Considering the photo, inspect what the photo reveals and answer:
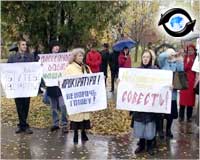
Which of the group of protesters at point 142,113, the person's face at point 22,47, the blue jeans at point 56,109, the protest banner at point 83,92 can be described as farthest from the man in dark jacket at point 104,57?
the protest banner at point 83,92

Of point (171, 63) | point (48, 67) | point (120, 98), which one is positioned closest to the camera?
point (120, 98)

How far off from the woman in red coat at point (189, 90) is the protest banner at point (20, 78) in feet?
9.88

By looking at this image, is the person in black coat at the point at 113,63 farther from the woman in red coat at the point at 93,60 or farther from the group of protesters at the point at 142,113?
the group of protesters at the point at 142,113

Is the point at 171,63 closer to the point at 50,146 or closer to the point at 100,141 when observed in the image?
the point at 100,141

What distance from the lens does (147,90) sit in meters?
7.39

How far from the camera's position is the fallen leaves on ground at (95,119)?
9.10 m

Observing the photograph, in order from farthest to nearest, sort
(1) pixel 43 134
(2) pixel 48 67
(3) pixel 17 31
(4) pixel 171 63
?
(3) pixel 17 31 → (2) pixel 48 67 → (1) pixel 43 134 → (4) pixel 171 63

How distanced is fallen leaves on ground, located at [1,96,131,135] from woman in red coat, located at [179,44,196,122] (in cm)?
116

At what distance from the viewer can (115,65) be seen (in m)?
17.2

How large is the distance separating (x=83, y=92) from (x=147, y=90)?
1.08 m

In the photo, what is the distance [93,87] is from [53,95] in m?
1.33

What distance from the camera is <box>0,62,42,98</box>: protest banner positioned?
8.60 metres

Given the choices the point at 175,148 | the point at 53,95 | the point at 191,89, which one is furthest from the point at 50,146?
the point at 191,89

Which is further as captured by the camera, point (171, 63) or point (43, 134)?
point (43, 134)
